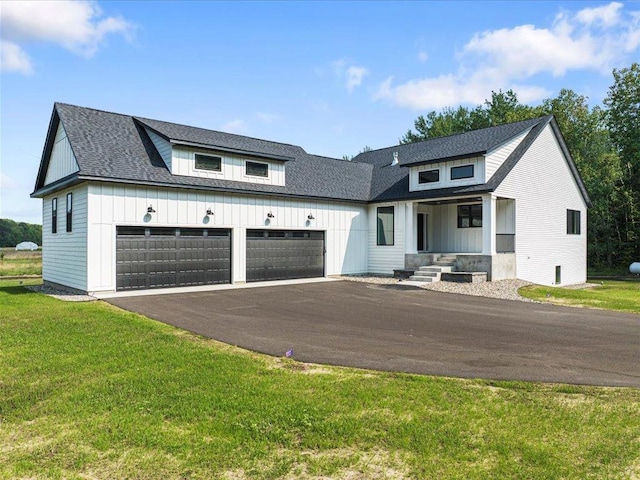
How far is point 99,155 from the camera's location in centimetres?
1471

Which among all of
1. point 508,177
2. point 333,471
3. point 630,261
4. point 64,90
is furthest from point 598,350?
point 630,261

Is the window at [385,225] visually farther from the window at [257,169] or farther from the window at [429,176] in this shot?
the window at [257,169]

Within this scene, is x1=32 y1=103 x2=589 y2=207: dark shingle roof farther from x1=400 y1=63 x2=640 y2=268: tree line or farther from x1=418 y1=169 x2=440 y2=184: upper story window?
x1=400 y1=63 x2=640 y2=268: tree line

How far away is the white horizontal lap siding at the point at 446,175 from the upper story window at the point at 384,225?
170 cm

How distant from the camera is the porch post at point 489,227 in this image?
1691cm

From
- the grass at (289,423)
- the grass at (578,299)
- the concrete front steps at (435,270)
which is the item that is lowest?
the grass at (578,299)

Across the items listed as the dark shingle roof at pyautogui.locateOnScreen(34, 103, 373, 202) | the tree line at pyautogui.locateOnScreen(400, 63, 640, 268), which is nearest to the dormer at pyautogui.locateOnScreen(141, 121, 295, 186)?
the dark shingle roof at pyautogui.locateOnScreen(34, 103, 373, 202)

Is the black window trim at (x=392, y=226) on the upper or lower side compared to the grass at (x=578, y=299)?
upper

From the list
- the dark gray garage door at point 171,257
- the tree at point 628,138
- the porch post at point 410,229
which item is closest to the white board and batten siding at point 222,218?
the dark gray garage door at point 171,257

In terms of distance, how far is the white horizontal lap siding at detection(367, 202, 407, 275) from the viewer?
20.1 meters

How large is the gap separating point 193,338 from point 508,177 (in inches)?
589

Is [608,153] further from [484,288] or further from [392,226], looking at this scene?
[484,288]

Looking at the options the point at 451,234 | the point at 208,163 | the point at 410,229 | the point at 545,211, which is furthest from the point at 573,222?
the point at 208,163

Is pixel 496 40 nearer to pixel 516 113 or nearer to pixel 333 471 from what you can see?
pixel 333 471
